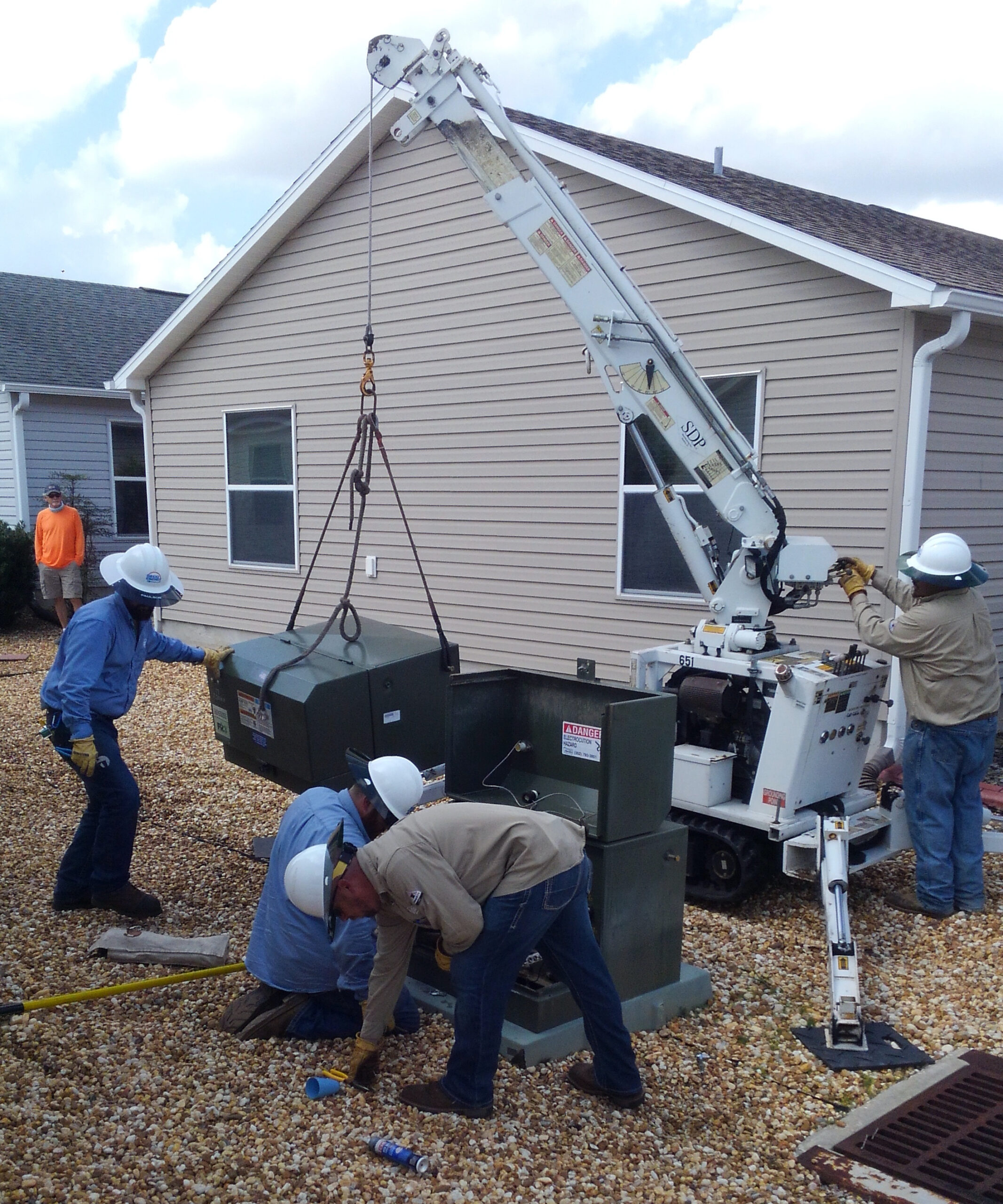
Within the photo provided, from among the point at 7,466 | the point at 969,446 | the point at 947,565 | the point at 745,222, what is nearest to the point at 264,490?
the point at 745,222

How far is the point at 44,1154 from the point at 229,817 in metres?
3.85

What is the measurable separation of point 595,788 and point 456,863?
4.21 ft

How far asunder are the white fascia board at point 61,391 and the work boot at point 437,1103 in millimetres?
13427

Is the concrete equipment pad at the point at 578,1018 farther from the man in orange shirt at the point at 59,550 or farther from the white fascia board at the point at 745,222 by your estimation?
the man in orange shirt at the point at 59,550

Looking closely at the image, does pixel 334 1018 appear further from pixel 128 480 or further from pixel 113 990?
pixel 128 480

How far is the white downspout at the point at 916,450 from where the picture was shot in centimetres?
669

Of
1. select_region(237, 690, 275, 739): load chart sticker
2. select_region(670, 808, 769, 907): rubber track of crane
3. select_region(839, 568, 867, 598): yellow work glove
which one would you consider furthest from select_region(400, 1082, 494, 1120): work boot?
select_region(839, 568, 867, 598): yellow work glove

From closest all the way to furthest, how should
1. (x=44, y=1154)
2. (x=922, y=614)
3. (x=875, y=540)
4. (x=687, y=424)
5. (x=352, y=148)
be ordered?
(x=44, y=1154), (x=922, y=614), (x=687, y=424), (x=875, y=540), (x=352, y=148)

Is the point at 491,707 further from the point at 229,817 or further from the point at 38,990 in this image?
the point at 229,817

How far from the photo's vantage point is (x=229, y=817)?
7.08 metres

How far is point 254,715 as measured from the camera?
16.3ft

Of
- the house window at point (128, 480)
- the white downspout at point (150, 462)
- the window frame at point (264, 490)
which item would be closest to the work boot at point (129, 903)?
the window frame at point (264, 490)

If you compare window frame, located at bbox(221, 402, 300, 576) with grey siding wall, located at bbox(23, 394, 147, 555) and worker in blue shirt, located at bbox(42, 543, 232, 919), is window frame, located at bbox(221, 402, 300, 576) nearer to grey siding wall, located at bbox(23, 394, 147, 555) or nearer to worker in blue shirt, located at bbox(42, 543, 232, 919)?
grey siding wall, located at bbox(23, 394, 147, 555)

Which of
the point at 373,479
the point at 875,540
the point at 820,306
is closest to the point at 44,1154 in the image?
the point at 875,540
